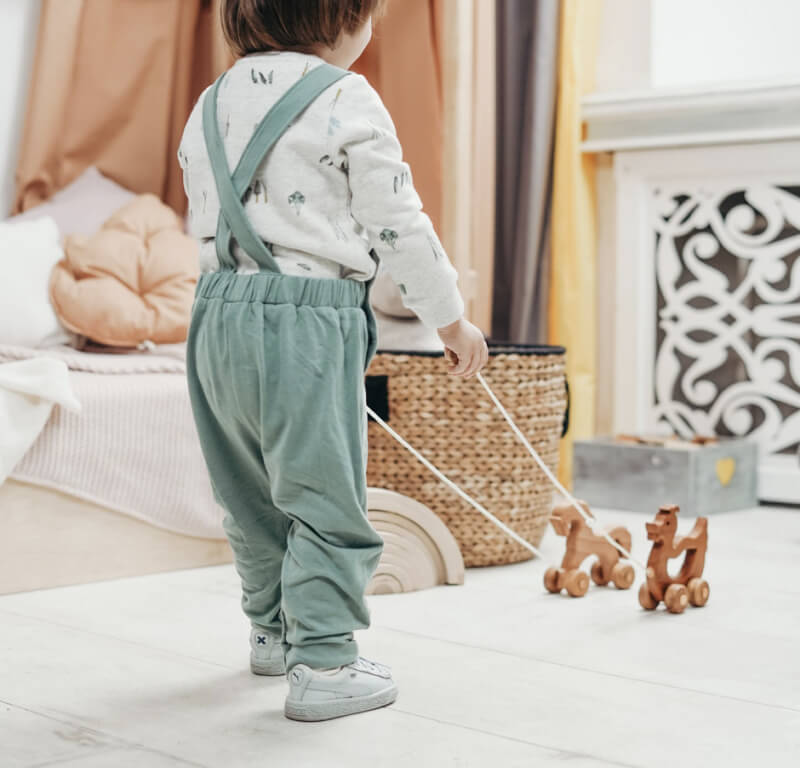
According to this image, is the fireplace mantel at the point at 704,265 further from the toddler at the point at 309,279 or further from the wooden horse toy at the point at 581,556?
the toddler at the point at 309,279

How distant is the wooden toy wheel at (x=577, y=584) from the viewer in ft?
5.05

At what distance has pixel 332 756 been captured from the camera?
95 centimetres

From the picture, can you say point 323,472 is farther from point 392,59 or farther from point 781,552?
point 392,59

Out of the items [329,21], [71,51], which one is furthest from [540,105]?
[329,21]

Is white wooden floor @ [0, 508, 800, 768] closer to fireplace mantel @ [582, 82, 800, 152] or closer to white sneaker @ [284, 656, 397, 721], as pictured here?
white sneaker @ [284, 656, 397, 721]

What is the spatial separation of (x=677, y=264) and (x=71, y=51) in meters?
1.34

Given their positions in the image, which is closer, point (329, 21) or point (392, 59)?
point (329, 21)

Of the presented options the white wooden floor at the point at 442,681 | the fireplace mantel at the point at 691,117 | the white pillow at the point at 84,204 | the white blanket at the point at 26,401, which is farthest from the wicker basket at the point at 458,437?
the fireplace mantel at the point at 691,117

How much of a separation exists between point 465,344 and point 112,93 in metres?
1.50

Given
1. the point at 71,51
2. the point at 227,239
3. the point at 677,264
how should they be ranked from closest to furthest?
the point at 227,239, the point at 71,51, the point at 677,264

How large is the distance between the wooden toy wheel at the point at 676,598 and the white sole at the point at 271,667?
1.71 feet

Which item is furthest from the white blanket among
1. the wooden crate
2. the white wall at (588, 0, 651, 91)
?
the white wall at (588, 0, 651, 91)

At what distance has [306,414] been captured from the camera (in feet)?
3.43

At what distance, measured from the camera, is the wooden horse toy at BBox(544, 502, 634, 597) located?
157 centimetres
